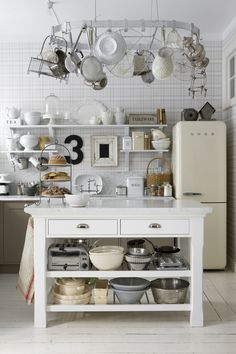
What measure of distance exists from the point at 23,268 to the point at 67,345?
0.83 m

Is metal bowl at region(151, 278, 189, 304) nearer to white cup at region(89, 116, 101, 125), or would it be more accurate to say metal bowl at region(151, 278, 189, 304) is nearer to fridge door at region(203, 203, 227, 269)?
fridge door at region(203, 203, 227, 269)

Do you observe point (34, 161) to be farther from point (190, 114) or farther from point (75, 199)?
point (75, 199)

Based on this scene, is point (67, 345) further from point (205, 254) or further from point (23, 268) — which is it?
point (205, 254)

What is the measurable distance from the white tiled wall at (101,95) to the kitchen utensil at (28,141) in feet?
0.75

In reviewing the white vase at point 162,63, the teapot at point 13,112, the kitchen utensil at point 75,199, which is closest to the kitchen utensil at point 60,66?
the white vase at point 162,63

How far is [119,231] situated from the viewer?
10.7 feet

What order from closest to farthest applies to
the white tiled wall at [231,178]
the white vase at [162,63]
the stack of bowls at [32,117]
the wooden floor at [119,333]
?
the wooden floor at [119,333] < the white vase at [162,63] < the white tiled wall at [231,178] < the stack of bowls at [32,117]

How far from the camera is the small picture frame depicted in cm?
580

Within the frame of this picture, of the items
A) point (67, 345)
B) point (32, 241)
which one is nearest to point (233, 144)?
point (32, 241)

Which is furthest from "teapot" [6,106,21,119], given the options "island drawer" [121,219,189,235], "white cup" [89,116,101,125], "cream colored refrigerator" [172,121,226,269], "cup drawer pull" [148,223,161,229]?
"cup drawer pull" [148,223,161,229]

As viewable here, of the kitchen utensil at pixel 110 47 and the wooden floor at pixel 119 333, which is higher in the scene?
the kitchen utensil at pixel 110 47

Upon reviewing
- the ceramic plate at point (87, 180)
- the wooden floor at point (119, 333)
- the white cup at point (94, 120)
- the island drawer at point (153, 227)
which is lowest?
the wooden floor at point (119, 333)

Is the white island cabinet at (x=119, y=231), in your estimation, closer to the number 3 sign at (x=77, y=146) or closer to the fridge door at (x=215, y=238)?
the fridge door at (x=215, y=238)

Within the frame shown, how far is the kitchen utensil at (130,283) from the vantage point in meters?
3.34
